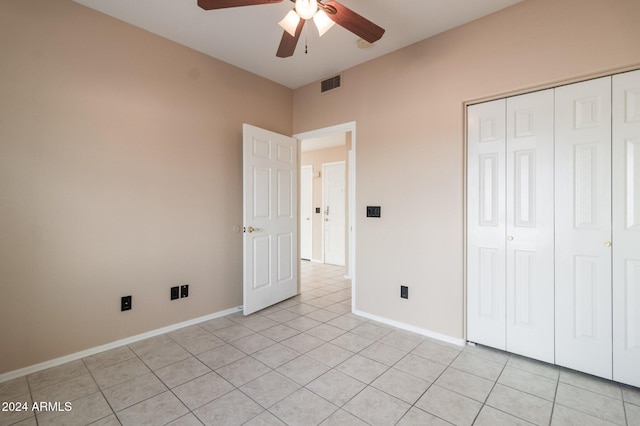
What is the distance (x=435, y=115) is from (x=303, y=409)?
2593 millimetres

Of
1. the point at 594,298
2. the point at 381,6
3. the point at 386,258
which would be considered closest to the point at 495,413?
the point at 594,298

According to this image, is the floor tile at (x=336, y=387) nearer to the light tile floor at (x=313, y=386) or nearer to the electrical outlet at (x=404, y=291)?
the light tile floor at (x=313, y=386)

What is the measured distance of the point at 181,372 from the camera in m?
2.16

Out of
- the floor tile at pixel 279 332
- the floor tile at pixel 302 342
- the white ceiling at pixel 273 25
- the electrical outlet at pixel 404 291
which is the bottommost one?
the floor tile at pixel 302 342

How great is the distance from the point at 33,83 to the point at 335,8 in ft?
7.42

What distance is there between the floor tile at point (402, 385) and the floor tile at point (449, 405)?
48 mm

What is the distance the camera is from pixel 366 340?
8.83 ft

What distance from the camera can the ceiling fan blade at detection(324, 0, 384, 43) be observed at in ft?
5.65

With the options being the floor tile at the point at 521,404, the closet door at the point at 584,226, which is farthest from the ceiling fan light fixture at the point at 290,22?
the floor tile at the point at 521,404

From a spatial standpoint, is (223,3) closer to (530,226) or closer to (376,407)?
(376,407)

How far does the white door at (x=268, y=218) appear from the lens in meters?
3.22

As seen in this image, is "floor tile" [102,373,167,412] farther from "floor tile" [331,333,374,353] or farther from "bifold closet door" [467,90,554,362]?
"bifold closet door" [467,90,554,362]

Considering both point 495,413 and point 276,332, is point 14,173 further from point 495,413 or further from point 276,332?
point 495,413

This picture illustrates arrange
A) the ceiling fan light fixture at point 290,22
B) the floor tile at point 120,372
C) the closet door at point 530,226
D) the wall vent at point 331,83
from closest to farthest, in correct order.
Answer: the ceiling fan light fixture at point 290,22
the floor tile at point 120,372
the closet door at point 530,226
the wall vent at point 331,83
